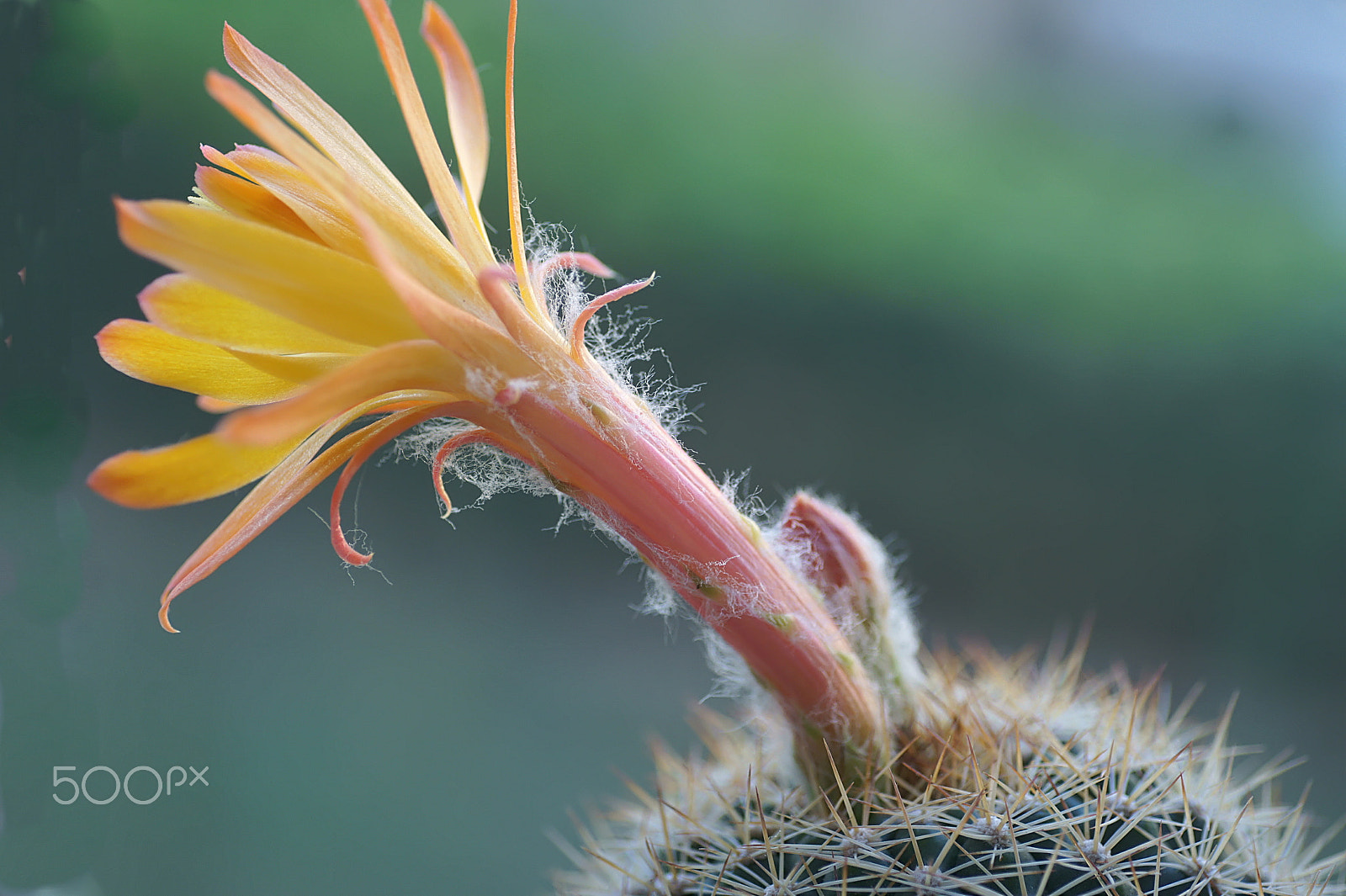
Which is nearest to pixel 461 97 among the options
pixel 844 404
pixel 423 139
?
pixel 423 139

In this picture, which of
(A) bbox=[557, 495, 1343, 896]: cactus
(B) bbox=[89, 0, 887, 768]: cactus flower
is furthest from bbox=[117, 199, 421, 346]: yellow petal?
(A) bbox=[557, 495, 1343, 896]: cactus

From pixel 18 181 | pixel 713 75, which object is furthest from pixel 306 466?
pixel 713 75

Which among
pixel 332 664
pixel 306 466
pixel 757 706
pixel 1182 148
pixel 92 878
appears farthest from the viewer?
pixel 1182 148

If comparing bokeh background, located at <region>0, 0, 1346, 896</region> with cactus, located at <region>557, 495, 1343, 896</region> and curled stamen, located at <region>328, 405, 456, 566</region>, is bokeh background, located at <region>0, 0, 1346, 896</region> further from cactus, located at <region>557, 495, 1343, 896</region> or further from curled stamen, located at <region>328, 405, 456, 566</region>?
curled stamen, located at <region>328, 405, 456, 566</region>

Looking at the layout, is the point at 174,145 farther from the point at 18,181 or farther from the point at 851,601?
the point at 851,601

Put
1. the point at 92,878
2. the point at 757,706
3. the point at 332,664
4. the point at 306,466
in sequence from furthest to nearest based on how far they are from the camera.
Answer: the point at 332,664 → the point at 92,878 → the point at 757,706 → the point at 306,466

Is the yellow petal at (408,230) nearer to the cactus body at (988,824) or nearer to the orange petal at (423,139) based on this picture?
the orange petal at (423,139)
